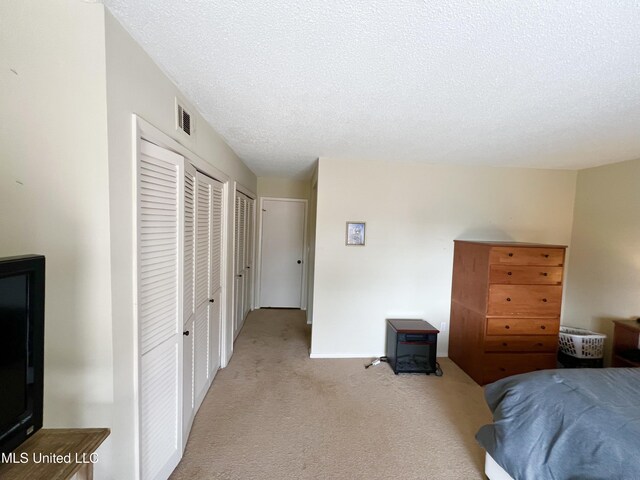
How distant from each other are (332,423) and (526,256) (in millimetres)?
2370

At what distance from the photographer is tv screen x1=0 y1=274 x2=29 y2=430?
0.66m

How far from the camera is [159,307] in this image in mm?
1406

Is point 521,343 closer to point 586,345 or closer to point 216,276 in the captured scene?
point 586,345

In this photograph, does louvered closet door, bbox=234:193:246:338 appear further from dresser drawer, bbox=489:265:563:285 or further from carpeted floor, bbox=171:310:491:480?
dresser drawer, bbox=489:265:563:285

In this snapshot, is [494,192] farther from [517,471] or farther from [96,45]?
[96,45]

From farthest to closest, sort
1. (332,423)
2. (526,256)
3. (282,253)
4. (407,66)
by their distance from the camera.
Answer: (282,253), (526,256), (332,423), (407,66)

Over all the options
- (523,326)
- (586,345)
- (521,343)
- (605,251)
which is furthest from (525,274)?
(605,251)

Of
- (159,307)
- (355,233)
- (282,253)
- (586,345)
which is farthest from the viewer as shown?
(282,253)

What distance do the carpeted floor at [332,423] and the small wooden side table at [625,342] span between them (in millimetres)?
1227

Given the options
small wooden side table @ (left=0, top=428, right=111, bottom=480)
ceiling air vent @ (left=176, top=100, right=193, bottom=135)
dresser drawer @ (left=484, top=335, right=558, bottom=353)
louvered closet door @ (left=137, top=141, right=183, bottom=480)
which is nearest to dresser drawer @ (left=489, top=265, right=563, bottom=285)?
dresser drawer @ (left=484, top=335, right=558, bottom=353)

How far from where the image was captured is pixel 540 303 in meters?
2.60

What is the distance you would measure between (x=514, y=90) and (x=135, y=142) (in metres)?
1.91

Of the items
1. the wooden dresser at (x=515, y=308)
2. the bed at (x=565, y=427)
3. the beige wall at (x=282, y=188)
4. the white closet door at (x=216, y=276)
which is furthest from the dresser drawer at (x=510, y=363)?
the beige wall at (x=282, y=188)

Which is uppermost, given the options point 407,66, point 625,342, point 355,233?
point 407,66
